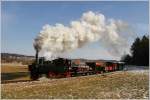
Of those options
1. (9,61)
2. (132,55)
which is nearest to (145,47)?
(132,55)

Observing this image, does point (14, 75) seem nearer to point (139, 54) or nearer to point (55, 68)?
point (55, 68)

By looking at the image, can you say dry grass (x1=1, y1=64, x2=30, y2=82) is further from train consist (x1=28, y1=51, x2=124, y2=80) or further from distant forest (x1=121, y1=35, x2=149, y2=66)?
distant forest (x1=121, y1=35, x2=149, y2=66)

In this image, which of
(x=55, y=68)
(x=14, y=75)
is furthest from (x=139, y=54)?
(x=55, y=68)

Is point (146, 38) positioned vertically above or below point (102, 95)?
above

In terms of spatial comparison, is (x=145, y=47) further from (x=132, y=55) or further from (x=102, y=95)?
(x=102, y=95)

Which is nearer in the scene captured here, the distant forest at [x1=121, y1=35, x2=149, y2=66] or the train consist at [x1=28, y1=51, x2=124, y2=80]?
Answer: the train consist at [x1=28, y1=51, x2=124, y2=80]

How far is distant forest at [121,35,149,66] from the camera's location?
190ft

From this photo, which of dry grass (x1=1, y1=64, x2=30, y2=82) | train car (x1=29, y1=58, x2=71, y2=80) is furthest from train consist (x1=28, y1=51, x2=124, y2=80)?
dry grass (x1=1, y1=64, x2=30, y2=82)

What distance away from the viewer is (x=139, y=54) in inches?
2313

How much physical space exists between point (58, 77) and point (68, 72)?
98cm

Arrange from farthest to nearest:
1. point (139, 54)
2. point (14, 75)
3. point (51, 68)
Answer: point (139, 54) → point (14, 75) → point (51, 68)

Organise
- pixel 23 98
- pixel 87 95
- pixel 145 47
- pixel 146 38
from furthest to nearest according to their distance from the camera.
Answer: pixel 146 38 → pixel 145 47 → pixel 87 95 → pixel 23 98

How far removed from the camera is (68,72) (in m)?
30.2

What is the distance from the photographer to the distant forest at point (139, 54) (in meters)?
57.9
